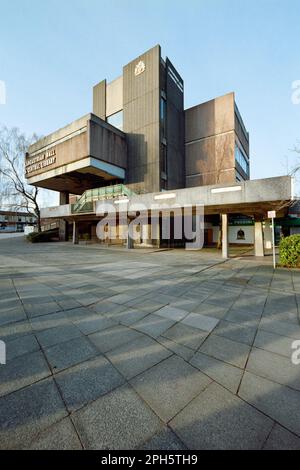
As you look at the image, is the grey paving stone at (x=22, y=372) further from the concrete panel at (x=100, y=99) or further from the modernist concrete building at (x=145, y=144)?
the concrete panel at (x=100, y=99)

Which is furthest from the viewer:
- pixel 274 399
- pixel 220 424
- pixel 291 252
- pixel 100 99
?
pixel 100 99

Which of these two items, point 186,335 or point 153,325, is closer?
point 186,335

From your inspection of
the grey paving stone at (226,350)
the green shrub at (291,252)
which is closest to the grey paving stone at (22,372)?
the grey paving stone at (226,350)

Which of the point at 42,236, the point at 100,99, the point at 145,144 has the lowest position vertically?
the point at 42,236

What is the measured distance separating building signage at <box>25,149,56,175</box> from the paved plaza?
2528 centimetres

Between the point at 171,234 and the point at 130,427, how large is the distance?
21.0 meters

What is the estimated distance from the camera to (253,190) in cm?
966

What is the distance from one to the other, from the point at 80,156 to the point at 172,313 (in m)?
22.7

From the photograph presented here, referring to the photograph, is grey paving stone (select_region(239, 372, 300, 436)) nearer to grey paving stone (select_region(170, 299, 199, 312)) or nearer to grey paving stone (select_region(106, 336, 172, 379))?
grey paving stone (select_region(106, 336, 172, 379))

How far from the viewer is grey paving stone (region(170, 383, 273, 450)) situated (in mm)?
1521

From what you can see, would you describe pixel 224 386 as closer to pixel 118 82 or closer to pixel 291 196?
pixel 291 196

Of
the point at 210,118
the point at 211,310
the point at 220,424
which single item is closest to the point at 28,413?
the point at 220,424

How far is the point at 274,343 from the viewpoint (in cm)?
302

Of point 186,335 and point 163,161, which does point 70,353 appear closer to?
point 186,335
